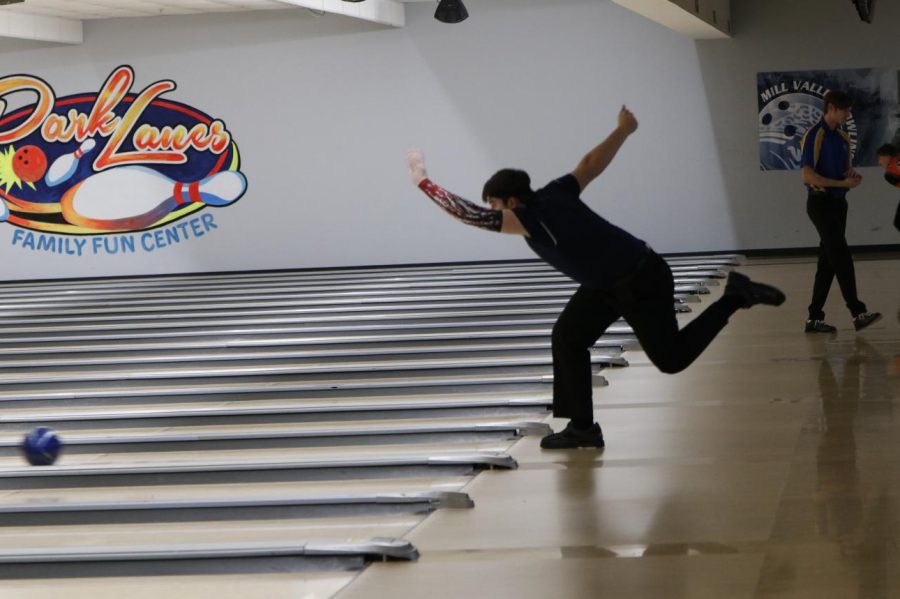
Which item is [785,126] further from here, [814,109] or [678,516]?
[678,516]

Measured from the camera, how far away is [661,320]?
15.3 ft

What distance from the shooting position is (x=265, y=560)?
359 centimetres

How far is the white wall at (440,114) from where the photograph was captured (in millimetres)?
12930

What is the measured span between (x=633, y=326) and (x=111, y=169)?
10.5 meters

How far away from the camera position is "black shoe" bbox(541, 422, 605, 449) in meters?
4.85

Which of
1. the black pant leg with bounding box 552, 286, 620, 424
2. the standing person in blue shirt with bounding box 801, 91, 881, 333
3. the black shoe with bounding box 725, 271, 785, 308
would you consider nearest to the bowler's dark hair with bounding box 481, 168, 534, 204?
the black pant leg with bounding box 552, 286, 620, 424

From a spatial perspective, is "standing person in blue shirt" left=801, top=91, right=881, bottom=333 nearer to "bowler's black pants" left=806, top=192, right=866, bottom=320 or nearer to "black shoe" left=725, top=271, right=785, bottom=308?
"bowler's black pants" left=806, top=192, right=866, bottom=320

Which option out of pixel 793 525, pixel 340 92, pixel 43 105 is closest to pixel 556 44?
pixel 340 92

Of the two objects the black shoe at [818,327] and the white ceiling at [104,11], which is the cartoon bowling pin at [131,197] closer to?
the white ceiling at [104,11]

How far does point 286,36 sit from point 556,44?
9.33ft

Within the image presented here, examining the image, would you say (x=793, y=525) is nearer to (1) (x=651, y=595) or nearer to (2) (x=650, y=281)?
(1) (x=651, y=595)

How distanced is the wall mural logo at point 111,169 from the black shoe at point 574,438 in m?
9.45

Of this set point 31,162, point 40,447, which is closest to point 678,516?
point 40,447

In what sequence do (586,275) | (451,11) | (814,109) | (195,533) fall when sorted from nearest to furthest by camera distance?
(195,533) → (586,275) → (451,11) → (814,109)
